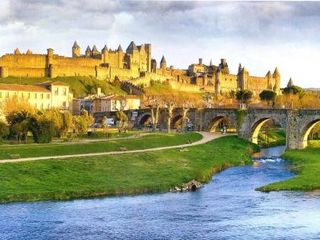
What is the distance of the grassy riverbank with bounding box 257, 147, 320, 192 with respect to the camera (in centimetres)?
3709

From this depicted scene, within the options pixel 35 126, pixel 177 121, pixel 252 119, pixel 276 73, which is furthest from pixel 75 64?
pixel 35 126

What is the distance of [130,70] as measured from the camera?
13275 cm

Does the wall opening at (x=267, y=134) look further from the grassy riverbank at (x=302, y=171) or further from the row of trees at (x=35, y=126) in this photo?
the row of trees at (x=35, y=126)

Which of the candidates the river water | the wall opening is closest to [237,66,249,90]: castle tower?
the wall opening

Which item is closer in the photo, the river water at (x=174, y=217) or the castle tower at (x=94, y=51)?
the river water at (x=174, y=217)

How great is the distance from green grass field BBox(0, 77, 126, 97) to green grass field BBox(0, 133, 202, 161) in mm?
50525

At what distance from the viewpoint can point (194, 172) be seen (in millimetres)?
42156

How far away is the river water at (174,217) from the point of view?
25.7m

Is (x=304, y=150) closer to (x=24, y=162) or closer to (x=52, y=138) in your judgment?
(x=52, y=138)

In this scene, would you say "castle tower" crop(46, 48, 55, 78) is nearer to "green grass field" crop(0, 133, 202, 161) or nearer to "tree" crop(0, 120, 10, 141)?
"green grass field" crop(0, 133, 202, 161)

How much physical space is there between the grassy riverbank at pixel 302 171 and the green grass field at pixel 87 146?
36.7 feet

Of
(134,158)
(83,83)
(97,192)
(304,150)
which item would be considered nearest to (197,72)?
(83,83)

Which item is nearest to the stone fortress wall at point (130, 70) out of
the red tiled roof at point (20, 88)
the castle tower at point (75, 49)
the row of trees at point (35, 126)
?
the castle tower at point (75, 49)

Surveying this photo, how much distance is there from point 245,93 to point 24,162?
231 feet
